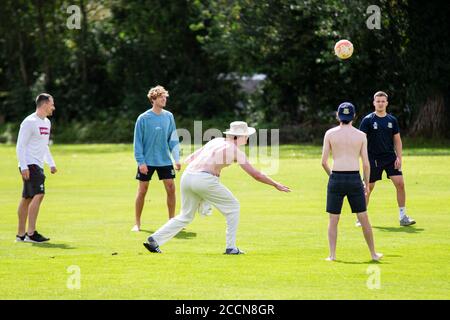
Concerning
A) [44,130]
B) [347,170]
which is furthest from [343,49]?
[347,170]

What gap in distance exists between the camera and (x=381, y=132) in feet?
54.1

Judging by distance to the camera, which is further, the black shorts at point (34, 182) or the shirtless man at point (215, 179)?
the black shorts at point (34, 182)

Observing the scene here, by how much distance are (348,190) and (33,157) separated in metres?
5.39

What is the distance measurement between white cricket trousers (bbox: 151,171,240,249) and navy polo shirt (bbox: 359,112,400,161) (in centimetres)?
463

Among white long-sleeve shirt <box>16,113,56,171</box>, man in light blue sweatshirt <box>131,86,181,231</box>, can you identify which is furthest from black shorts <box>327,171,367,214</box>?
white long-sleeve shirt <box>16,113,56,171</box>

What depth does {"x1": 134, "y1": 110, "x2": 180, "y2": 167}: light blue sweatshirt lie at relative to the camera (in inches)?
629

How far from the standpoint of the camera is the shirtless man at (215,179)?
477 inches

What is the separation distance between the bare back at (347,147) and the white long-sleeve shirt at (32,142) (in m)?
5.04

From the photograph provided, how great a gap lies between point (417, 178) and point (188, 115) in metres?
28.6

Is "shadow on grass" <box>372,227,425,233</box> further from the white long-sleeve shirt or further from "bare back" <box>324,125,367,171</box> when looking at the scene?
the white long-sleeve shirt

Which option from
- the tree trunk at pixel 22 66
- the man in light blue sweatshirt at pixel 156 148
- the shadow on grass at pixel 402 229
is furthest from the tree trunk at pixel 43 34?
the shadow on grass at pixel 402 229

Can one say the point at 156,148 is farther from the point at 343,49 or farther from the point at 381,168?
the point at 343,49

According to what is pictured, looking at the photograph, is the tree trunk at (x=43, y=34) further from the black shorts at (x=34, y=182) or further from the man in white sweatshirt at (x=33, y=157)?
the black shorts at (x=34, y=182)

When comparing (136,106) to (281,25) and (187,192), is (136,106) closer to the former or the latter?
(281,25)
